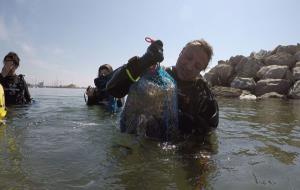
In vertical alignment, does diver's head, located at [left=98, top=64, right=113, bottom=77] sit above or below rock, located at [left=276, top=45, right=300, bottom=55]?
below

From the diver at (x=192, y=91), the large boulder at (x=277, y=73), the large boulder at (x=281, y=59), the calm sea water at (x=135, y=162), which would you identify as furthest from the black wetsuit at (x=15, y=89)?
the large boulder at (x=281, y=59)

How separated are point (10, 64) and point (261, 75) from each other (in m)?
26.0

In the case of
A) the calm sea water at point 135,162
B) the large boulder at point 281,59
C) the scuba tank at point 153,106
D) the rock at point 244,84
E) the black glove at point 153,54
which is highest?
the large boulder at point 281,59

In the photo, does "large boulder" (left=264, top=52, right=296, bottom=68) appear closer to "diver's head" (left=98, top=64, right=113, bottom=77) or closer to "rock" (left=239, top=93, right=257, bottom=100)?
"rock" (left=239, top=93, right=257, bottom=100)

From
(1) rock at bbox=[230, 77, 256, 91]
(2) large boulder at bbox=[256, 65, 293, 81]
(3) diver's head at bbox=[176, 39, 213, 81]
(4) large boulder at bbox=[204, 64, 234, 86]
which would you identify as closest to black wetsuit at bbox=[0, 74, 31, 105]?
(3) diver's head at bbox=[176, 39, 213, 81]

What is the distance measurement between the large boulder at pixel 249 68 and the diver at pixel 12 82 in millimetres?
26649

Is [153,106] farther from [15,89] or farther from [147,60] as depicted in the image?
[15,89]

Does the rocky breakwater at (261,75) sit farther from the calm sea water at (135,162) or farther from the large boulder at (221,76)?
the calm sea water at (135,162)

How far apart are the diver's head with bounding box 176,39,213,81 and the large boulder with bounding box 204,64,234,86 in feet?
95.4

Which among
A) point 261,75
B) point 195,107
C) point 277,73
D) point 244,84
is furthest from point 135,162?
point 261,75

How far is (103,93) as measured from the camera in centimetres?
989

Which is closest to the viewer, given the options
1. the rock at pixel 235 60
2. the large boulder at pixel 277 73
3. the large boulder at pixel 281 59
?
the large boulder at pixel 277 73

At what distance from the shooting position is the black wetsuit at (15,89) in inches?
356

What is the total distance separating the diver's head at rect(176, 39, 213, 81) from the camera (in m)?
4.61
